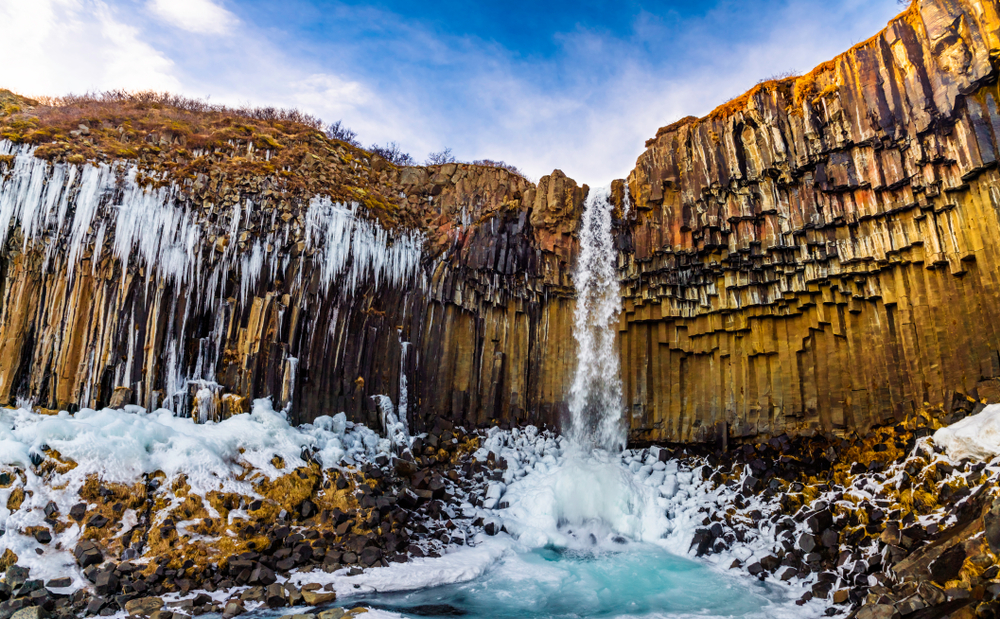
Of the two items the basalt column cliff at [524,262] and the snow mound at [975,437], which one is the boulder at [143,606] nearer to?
the basalt column cliff at [524,262]

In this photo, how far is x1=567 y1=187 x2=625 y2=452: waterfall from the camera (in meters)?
15.8

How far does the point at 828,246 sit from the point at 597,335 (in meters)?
6.38

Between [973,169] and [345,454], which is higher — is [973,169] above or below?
above

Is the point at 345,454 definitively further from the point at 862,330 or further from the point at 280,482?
the point at 862,330

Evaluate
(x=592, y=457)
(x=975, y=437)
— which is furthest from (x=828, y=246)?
(x=592, y=457)

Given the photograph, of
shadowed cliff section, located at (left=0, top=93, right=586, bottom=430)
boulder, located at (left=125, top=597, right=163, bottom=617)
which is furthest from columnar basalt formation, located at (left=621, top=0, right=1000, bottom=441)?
boulder, located at (left=125, top=597, right=163, bottom=617)

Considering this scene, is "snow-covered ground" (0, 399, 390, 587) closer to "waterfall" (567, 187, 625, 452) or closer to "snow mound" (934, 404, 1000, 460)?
"waterfall" (567, 187, 625, 452)

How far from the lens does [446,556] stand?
1019cm

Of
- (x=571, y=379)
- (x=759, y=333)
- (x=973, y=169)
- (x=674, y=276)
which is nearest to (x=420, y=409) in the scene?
(x=571, y=379)

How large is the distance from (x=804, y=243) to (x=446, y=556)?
10617 millimetres

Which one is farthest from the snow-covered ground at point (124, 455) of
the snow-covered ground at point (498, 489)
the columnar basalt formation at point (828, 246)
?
the columnar basalt formation at point (828, 246)

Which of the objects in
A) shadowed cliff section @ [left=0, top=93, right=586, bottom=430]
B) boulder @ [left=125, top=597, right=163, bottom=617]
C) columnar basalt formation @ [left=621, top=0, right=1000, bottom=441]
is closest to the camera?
→ boulder @ [left=125, top=597, right=163, bottom=617]

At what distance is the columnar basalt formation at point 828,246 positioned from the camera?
10461mm

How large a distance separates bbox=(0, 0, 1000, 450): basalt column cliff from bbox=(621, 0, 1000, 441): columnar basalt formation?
0.05m
